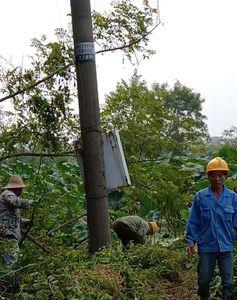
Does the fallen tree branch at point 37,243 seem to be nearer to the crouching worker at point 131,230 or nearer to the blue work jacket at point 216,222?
the crouching worker at point 131,230

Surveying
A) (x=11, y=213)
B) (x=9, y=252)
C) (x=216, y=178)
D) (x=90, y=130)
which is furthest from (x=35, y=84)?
(x=216, y=178)

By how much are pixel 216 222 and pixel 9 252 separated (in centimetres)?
239

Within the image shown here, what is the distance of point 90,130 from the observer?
5.99 m

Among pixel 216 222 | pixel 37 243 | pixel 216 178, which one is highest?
pixel 216 178

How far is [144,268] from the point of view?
268 inches

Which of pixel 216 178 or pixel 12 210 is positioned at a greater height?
pixel 216 178

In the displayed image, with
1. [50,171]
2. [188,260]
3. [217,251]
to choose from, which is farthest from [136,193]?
[50,171]

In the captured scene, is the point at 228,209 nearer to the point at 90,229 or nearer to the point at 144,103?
the point at 90,229

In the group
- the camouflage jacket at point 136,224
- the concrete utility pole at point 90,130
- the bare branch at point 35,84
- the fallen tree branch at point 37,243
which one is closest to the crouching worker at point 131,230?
the camouflage jacket at point 136,224

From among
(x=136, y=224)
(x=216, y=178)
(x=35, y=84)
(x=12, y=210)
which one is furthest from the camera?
(x=136, y=224)

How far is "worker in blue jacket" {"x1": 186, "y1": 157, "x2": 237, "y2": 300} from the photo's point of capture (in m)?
5.72

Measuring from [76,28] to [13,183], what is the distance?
8.94 feet

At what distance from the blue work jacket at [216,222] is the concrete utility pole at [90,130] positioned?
1020mm

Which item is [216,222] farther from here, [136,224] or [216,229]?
[136,224]
